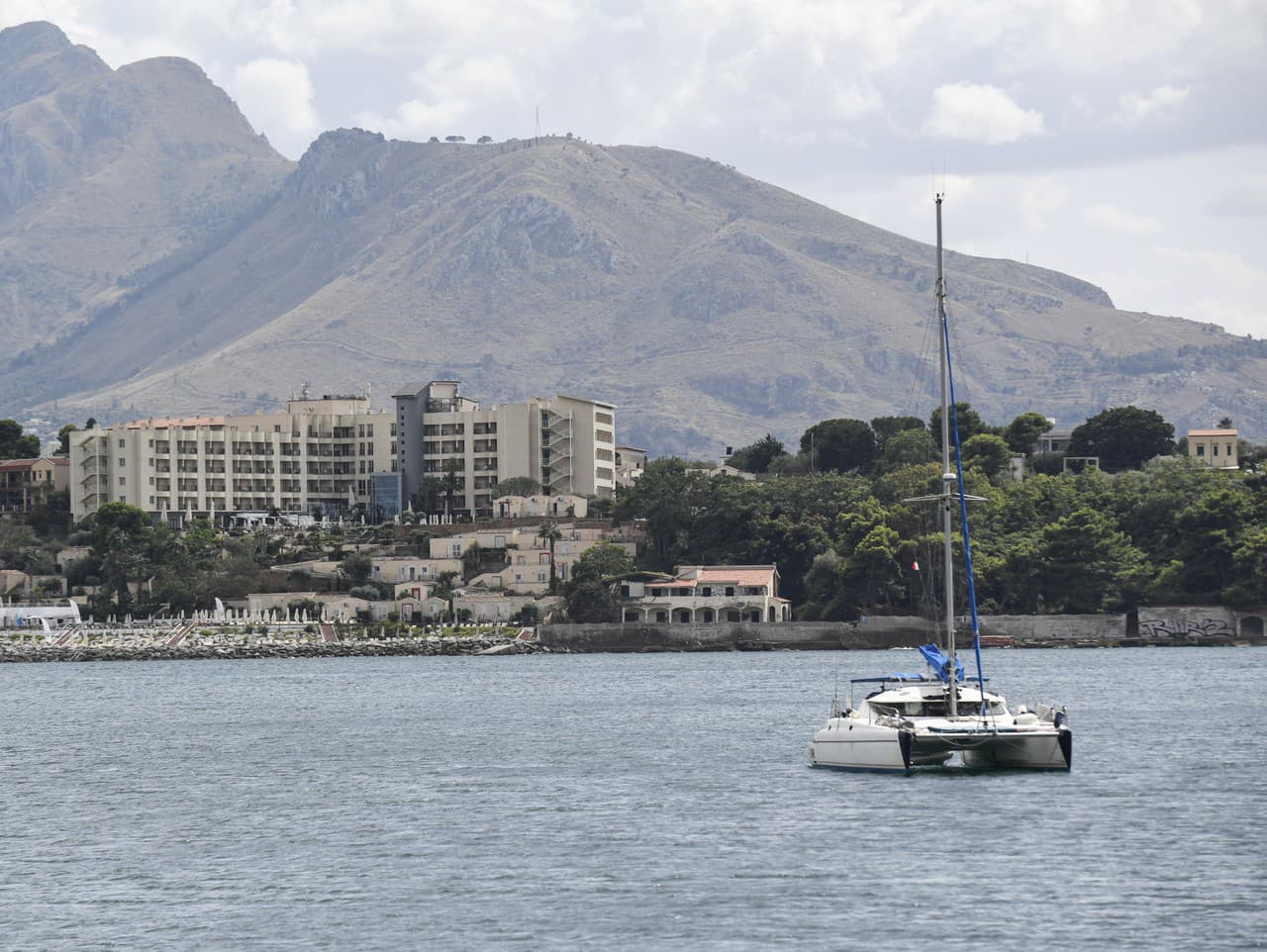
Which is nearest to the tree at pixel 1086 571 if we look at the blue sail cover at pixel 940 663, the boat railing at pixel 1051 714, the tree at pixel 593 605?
the tree at pixel 593 605

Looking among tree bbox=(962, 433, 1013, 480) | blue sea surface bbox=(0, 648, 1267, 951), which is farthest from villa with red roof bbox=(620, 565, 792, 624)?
blue sea surface bbox=(0, 648, 1267, 951)

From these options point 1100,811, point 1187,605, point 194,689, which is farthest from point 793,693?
point 1187,605

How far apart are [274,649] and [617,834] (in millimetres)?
104841

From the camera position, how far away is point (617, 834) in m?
53.7

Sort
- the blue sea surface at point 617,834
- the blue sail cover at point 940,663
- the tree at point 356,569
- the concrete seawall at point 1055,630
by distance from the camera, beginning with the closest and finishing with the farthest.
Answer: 1. the blue sea surface at point 617,834
2. the blue sail cover at point 940,663
3. the concrete seawall at point 1055,630
4. the tree at point 356,569

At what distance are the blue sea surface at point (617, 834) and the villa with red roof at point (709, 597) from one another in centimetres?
6003

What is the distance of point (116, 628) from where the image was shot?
16600 centimetres

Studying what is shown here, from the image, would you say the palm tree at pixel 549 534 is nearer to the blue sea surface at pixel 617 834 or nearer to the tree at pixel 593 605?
the tree at pixel 593 605

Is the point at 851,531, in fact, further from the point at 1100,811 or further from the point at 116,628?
the point at 1100,811

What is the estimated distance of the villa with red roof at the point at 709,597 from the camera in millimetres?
153750

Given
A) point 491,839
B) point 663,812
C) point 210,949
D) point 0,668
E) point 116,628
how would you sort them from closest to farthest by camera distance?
point 210,949
point 491,839
point 663,812
point 0,668
point 116,628

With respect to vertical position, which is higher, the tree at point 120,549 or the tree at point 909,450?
the tree at point 909,450

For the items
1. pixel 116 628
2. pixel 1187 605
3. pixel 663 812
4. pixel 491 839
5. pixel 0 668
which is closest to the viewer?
pixel 491 839

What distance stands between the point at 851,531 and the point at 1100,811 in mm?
99439
